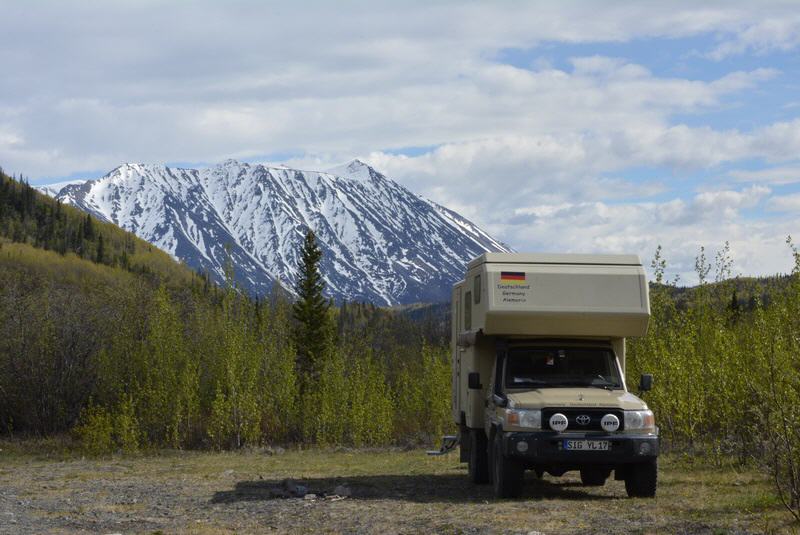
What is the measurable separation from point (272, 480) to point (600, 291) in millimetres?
8245

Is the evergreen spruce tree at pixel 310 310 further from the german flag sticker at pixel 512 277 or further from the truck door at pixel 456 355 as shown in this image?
the german flag sticker at pixel 512 277

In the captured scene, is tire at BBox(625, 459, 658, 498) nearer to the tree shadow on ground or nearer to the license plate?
the tree shadow on ground

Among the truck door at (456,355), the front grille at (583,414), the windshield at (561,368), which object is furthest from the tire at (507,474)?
the truck door at (456,355)

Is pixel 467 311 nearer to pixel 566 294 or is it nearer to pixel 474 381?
pixel 474 381

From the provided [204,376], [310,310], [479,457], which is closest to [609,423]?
[479,457]

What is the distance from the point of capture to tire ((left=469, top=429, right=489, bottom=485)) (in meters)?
17.1

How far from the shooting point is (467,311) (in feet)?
57.2

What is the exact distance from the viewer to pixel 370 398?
35844 millimetres

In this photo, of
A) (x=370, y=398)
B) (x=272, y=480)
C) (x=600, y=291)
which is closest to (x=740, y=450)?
(x=600, y=291)

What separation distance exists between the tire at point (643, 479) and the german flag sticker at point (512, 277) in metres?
3.14

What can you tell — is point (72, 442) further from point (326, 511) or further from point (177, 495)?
point (326, 511)

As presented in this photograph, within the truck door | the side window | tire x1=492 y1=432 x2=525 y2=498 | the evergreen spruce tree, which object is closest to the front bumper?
tire x1=492 y1=432 x2=525 y2=498

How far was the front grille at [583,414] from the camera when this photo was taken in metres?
14.4

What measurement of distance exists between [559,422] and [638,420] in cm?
112
